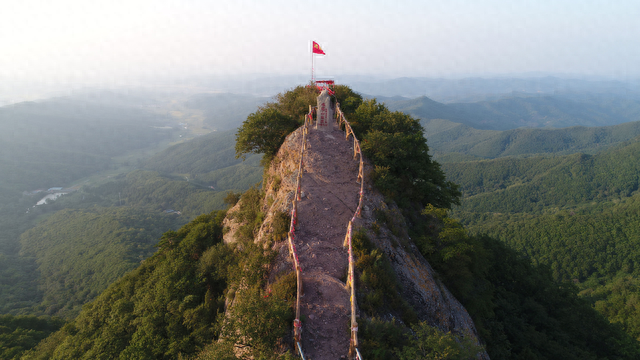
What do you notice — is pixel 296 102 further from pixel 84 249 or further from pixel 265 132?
pixel 84 249

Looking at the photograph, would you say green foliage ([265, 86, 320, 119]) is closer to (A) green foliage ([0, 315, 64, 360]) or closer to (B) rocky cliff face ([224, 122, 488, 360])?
(B) rocky cliff face ([224, 122, 488, 360])

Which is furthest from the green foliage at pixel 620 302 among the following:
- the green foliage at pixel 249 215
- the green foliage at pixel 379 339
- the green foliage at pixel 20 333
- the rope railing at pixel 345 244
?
the green foliage at pixel 20 333

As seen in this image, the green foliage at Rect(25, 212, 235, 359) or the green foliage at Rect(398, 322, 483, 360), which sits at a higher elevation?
the green foliage at Rect(398, 322, 483, 360)

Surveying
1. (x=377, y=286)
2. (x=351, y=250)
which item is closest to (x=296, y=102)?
(x=351, y=250)

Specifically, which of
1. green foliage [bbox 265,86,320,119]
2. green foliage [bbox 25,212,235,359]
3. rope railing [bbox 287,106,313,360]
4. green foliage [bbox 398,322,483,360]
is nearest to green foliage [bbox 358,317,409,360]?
green foliage [bbox 398,322,483,360]

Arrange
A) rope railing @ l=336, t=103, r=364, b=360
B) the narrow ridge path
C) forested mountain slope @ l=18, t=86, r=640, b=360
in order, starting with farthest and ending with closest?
the narrow ridge path < forested mountain slope @ l=18, t=86, r=640, b=360 < rope railing @ l=336, t=103, r=364, b=360

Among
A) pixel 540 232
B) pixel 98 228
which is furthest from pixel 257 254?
pixel 98 228

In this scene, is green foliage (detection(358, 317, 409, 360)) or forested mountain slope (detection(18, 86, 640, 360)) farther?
forested mountain slope (detection(18, 86, 640, 360))
